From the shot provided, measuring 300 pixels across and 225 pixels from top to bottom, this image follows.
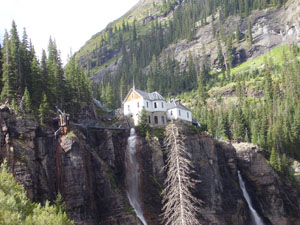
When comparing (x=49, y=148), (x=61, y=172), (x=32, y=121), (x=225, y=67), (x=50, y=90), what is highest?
(x=225, y=67)

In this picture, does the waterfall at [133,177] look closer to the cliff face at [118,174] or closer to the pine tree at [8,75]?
Result: the cliff face at [118,174]

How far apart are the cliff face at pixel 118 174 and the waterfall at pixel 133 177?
0.95 m

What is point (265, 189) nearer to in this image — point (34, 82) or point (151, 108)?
point (151, 108)

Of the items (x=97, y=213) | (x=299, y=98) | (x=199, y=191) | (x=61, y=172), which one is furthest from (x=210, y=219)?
(x=299, y=98)

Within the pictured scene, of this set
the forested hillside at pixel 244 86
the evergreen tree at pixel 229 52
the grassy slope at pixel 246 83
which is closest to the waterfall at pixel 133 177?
the forested hillside at pixel 244 86

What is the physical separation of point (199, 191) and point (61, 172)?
3070cm

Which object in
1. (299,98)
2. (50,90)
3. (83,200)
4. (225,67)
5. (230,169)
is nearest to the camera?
(83,200)

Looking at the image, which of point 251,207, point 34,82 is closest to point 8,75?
point 34,82

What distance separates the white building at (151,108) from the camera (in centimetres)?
8981

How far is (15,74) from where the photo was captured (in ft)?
248

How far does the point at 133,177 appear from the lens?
7762 centimetres

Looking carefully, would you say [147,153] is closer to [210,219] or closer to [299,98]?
[210,219]

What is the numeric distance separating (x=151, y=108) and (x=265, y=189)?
113 feet

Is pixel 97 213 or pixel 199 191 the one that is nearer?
pixel 97 213
